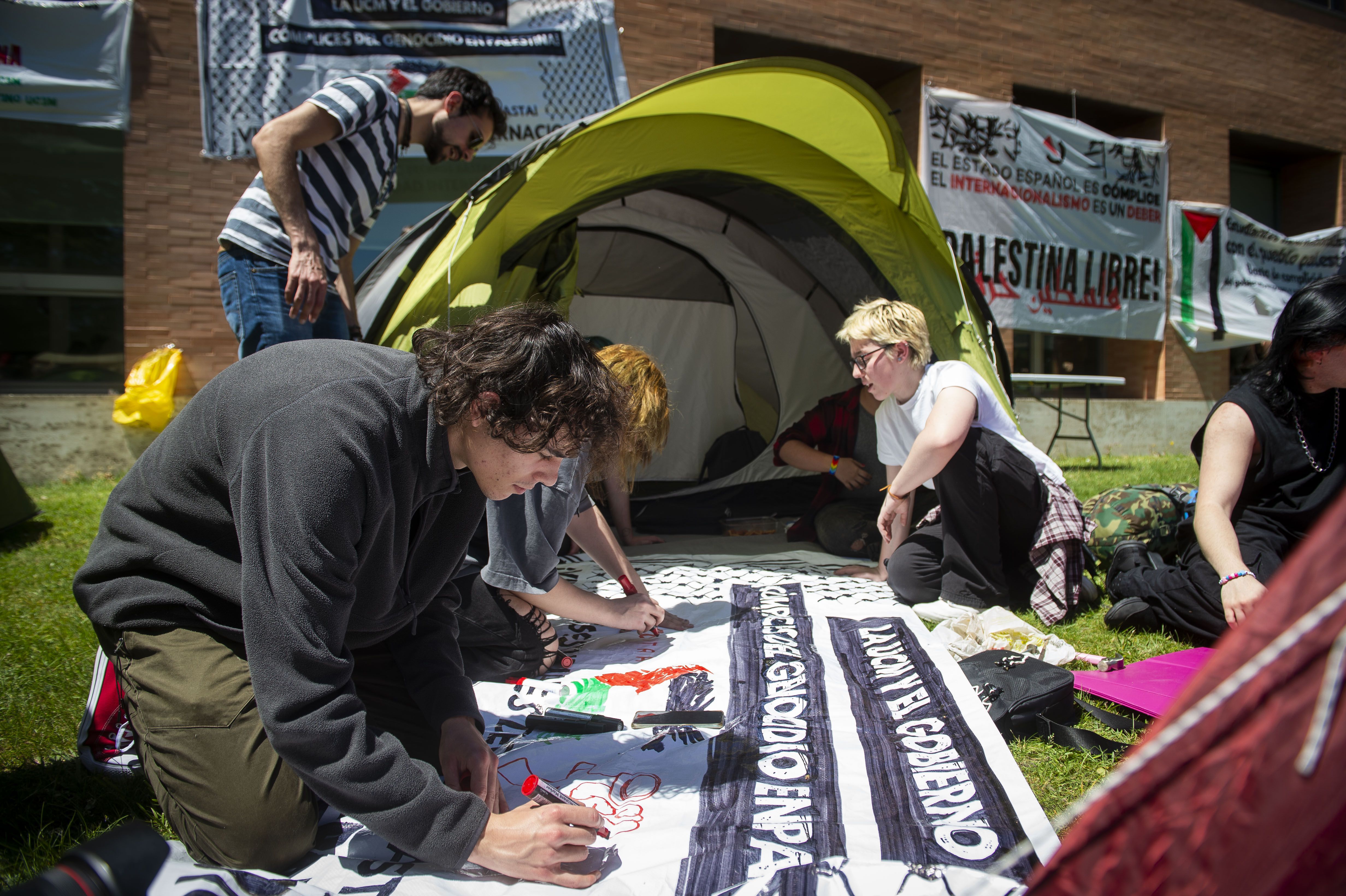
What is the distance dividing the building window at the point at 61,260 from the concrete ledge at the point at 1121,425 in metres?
6.93

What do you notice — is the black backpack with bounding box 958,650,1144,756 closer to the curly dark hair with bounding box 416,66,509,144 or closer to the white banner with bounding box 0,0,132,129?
the curly dark hair with bounding box 416,66,509,144

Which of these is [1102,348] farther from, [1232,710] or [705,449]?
[1232,710]

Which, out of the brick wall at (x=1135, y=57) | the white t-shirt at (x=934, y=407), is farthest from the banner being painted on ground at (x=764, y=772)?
the brick wall at (x=1135, y=57)

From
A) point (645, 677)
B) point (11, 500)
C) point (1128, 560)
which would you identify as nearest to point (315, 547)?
point (645, 677)

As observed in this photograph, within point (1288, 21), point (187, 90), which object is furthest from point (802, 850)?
point (1288, 21)

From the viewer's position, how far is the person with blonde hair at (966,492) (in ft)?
7.32

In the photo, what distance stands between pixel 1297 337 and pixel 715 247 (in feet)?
8.47

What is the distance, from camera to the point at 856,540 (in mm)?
3061

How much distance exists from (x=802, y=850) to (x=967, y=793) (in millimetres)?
307

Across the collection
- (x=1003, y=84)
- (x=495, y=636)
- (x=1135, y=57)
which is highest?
(x=1135, y=57)

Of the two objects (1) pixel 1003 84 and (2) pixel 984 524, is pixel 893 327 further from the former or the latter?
(1) pixel 1003 84

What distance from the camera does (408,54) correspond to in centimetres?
502

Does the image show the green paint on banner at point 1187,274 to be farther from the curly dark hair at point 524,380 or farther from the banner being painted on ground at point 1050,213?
the curly dark hair at point 524,380

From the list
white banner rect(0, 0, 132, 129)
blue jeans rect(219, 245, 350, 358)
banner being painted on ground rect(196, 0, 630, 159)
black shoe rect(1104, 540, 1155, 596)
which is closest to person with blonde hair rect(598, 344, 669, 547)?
blue jeans rect(219, 245, 350, 358)
